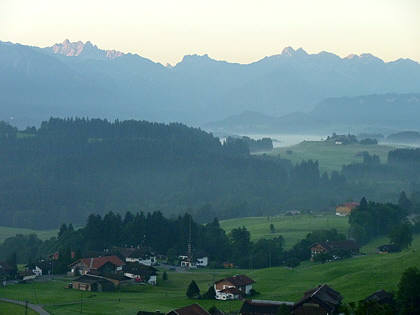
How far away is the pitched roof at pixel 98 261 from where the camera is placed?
8038 cm

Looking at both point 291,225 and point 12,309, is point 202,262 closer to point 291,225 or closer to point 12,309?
point 291,225

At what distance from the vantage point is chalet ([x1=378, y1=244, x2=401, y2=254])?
87000 mm

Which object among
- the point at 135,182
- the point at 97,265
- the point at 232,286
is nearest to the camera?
the point at 232,286

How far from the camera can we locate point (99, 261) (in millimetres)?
81375

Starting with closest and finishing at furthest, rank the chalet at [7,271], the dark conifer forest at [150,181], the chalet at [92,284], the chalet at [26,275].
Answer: the chalet at [92,284], the chalet at [7,271], the chalet at [26,275], the dark conifer forest at [150,181]

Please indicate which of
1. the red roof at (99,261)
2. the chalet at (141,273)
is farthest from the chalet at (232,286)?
the red roof at (99,261)

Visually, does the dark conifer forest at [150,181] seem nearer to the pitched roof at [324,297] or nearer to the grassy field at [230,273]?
the grassy field at [230,273]

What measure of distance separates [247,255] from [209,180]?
92735mm

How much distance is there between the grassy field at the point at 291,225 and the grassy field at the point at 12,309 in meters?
37.9

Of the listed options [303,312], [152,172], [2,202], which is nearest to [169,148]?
[152,172]

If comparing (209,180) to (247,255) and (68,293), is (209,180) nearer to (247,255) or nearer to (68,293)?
(247,255)

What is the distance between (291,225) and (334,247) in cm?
2298

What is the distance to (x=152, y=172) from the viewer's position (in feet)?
623

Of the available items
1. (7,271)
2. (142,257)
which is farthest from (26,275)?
(142,257)
